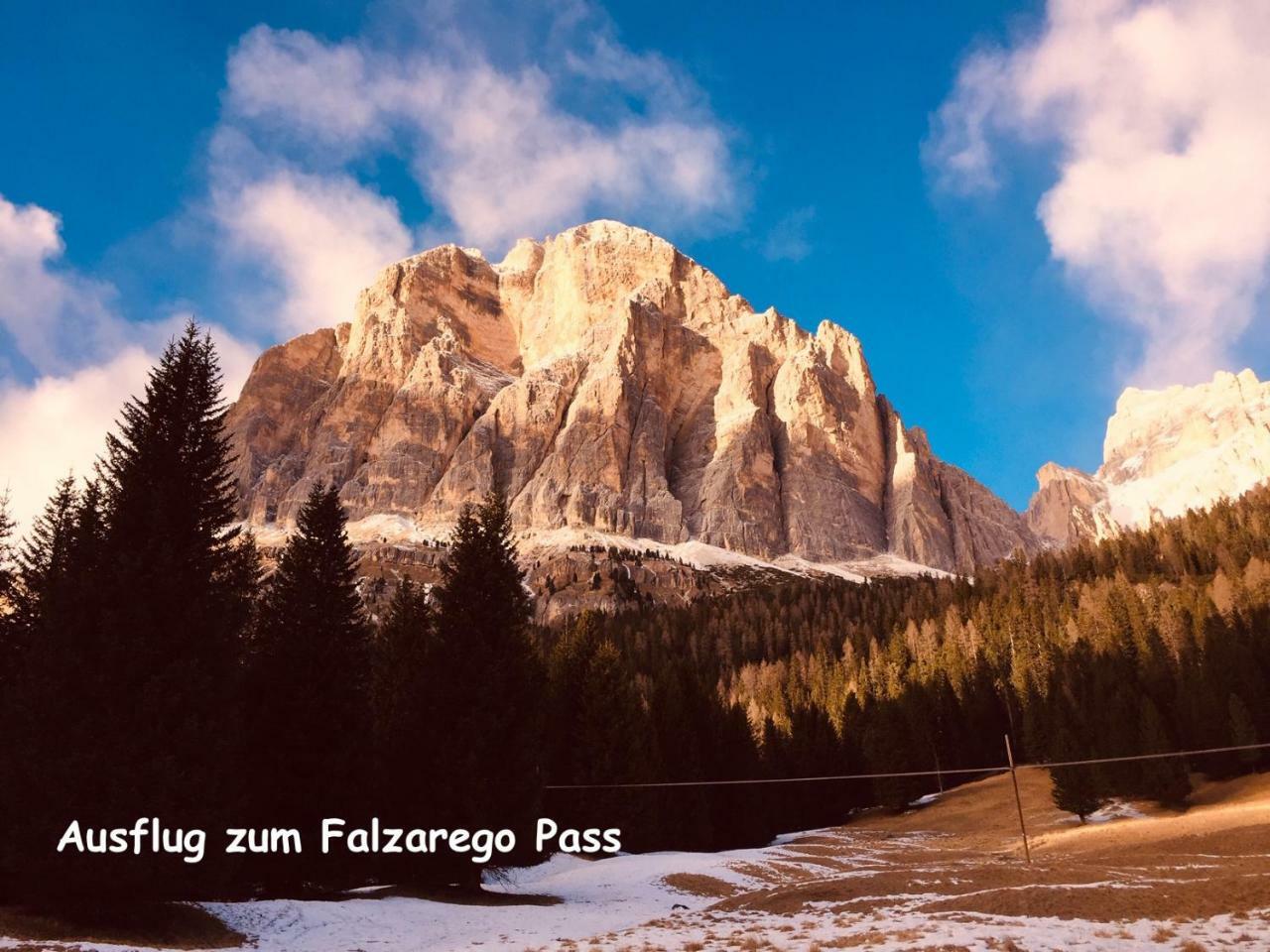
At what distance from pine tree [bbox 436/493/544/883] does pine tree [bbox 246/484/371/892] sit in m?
2.75

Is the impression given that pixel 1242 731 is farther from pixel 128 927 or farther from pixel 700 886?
pixel 128 927

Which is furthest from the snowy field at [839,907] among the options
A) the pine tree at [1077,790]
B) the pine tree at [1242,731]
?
the pine tree at [1242,731]

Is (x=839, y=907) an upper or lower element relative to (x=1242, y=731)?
lower

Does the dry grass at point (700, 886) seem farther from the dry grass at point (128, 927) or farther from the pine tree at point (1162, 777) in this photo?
the pine tree at point (1162, 777)

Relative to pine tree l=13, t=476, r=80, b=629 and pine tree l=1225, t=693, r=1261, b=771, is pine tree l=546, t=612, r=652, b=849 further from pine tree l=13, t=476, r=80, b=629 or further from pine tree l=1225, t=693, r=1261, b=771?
pine tree l=1225, t=693, r=1261, b=771

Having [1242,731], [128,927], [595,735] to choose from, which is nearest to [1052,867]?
[595,735]

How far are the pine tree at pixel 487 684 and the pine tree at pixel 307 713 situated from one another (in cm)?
275

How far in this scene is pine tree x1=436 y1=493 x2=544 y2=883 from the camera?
24500 mm

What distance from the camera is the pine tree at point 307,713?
2216 cm

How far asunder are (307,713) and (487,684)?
549 cm

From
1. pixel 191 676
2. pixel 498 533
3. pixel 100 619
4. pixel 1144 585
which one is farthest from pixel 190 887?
pixel 1144 585

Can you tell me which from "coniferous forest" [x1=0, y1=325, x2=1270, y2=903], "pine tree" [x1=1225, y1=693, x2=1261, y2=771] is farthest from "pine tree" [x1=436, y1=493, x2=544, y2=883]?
"pine tree" [x1=1225, y1=693, x2=1261, y2=771]

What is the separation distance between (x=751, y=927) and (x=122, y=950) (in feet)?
41.0

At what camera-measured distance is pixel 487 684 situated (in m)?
25.8
